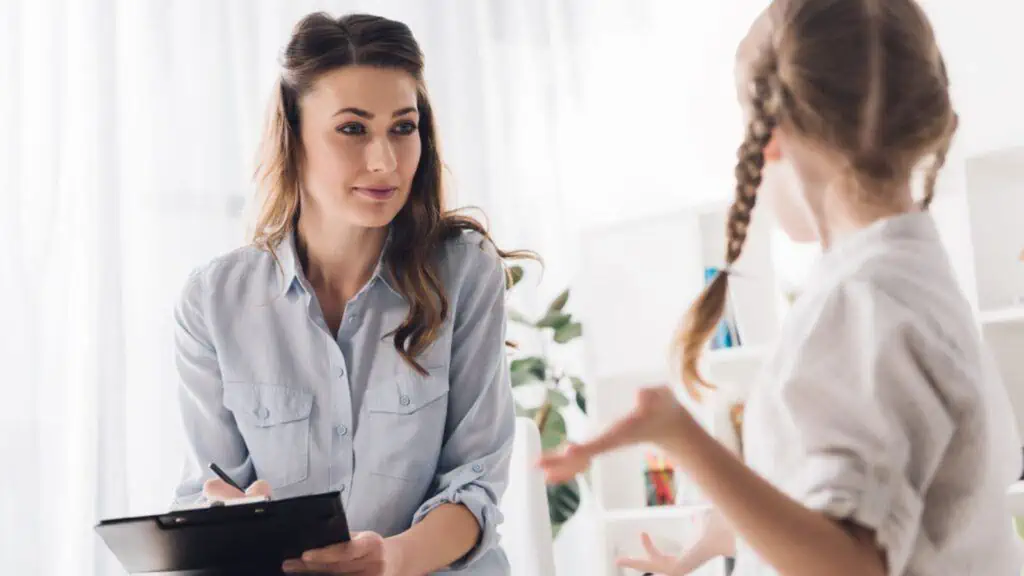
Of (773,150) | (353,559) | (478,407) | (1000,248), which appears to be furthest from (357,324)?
(1000,248)

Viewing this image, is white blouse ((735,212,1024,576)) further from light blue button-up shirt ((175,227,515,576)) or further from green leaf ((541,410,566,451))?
green leaf ((541,410,566,451))

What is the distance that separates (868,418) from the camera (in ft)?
2.54

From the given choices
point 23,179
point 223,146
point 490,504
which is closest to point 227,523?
point 490,504

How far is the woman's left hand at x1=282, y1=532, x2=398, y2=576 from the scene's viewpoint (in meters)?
1.22

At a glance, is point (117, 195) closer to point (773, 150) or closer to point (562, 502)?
point (562, 502)

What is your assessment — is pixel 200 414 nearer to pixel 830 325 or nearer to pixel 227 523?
pixel 227 523

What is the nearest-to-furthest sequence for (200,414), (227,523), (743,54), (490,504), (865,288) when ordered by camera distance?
1. (865,288)
2. (743,54)
3. (227,523)
4. (490,504)
5. (200,414)

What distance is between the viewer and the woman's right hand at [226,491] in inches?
55.6

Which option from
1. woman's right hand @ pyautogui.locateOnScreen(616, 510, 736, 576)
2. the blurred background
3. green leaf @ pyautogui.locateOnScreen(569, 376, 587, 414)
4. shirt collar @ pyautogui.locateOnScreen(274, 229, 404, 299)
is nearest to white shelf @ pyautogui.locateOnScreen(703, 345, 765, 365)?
the blurred background

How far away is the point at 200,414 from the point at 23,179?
116cm

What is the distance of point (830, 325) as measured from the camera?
0.82 m

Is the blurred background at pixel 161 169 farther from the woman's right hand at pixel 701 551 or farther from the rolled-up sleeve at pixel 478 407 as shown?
the woman's right hand at pixel 701 551

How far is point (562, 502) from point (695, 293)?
726 mm

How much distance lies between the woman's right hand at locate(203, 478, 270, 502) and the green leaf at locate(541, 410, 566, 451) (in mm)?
1805
